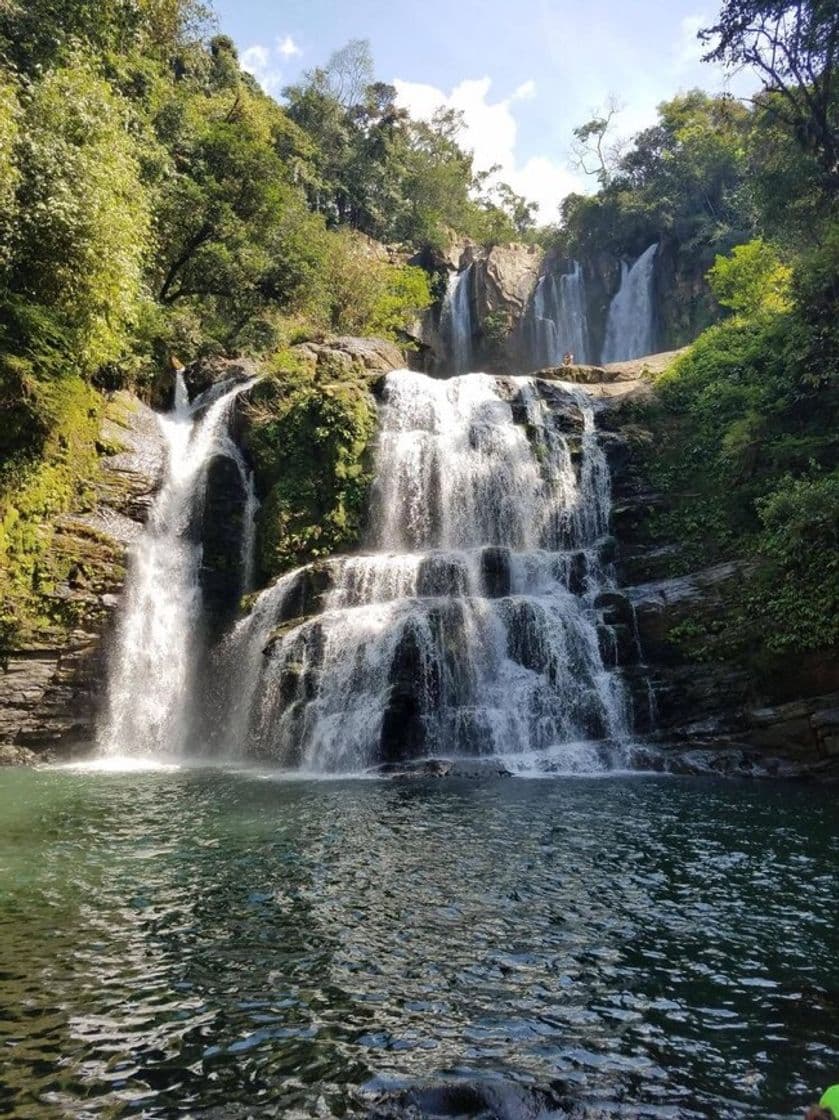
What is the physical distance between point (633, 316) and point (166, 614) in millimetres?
32017

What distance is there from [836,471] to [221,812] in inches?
561

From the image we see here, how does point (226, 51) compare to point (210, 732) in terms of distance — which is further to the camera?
point (226, 51)

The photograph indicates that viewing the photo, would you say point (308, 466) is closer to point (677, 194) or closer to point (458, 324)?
point (458, 324)

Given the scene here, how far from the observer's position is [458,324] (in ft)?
145

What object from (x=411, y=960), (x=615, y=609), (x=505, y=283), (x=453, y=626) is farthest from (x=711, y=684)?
(x=505, y=283)

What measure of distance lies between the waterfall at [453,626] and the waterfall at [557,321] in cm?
1993

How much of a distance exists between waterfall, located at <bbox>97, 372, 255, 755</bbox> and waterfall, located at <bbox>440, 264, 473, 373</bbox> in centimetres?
2214

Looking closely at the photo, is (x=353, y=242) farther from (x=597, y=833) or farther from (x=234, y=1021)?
(x=234, y=1021)

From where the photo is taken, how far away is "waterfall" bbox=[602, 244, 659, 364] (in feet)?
136

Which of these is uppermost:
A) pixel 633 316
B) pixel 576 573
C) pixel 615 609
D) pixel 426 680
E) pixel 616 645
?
pixel 633 316

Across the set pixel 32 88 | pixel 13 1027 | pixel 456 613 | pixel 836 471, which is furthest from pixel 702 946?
pixel 32 88

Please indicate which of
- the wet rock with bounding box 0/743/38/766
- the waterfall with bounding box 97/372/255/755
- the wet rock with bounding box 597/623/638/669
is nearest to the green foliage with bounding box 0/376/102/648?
the waterfall with bounding box 97/372/255/755

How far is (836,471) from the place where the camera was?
1678 centimetres

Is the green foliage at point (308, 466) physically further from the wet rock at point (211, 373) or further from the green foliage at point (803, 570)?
the green foliage at point (803, 570)
